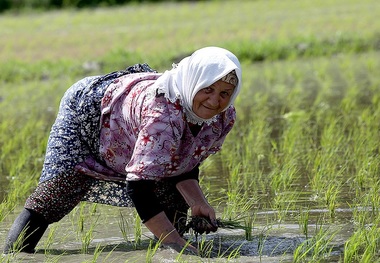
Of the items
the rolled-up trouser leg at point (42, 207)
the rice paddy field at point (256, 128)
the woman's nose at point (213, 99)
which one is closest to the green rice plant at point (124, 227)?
the rice paddy field at point (256, 128)

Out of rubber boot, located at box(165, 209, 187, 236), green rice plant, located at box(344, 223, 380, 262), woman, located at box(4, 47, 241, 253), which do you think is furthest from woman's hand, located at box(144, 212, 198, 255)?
green rice plant, located at box(344, 223, 380, 262)

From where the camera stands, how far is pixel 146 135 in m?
3.57

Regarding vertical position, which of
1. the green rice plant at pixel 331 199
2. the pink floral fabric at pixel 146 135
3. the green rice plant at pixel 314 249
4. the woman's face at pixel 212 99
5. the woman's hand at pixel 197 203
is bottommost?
the green rice plant at pixel 331 199

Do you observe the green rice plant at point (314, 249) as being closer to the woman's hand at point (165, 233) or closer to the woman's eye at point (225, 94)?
the woman's hand at point (165, 233)

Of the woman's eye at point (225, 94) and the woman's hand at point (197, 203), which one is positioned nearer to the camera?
the woman's eye at point (225, 94)

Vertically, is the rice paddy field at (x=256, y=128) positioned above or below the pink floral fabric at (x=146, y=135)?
below

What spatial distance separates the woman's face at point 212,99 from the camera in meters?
3.54

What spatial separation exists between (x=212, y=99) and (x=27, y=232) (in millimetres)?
1095

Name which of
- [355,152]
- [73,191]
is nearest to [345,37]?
[355,152]

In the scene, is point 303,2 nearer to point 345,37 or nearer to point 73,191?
point 345,37

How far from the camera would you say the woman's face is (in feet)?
11.6

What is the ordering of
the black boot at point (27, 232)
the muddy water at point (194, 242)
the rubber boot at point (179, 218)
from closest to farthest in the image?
the muddy water at point (194, 242), the black boot at point (27, 232), the rubber boot at point (179, 218)

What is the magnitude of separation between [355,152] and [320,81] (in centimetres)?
509

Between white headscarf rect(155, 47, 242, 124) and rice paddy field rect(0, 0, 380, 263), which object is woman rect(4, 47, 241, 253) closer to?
white headscarf rect(155, 47, 242, 124)
